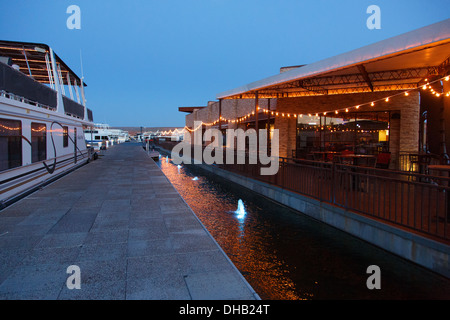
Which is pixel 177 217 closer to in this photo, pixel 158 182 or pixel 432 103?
pixel 158 182

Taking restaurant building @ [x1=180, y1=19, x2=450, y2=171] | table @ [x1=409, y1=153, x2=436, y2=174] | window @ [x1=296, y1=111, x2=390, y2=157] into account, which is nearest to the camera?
restaurant building @ [x1=180, y1=19, x2=450, y2=171]

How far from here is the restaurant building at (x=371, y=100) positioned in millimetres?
7797

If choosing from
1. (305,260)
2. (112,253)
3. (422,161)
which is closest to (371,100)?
(422,161)

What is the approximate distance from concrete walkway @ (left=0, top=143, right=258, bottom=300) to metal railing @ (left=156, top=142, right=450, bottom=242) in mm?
3192

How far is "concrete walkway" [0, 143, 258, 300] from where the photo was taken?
3.73 m

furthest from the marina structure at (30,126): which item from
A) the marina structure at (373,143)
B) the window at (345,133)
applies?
the window at (345,133)

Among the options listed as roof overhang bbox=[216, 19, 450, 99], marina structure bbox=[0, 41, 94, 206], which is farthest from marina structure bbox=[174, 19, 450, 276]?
marina structure bbox=[0, 41, 94, 206]

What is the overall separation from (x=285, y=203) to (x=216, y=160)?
31.8ft

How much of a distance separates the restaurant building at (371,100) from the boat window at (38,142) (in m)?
8.17

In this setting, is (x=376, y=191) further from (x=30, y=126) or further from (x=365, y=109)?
(x=30, y=126)

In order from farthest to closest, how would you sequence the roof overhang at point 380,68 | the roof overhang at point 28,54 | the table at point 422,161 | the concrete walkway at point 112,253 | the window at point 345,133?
the window at point 345,133 < the roof overhang at point 28,54 < the table at point 422,161 < the roof overhang at point 380,68 < the concrete walkway at point 112,253

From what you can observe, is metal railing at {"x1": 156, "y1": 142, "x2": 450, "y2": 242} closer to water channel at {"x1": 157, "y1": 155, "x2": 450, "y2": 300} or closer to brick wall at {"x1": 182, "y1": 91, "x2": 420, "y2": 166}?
water channel at {"x1": 157, "y1": 155, "x2": 450, "y2": 300}

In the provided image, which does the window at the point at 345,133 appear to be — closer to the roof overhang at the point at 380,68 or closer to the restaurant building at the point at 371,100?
the restaurant building at the point at 371,100

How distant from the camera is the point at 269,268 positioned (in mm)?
4957
